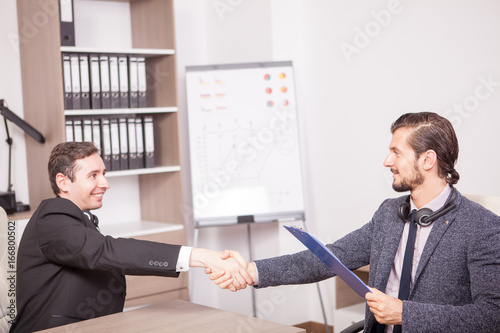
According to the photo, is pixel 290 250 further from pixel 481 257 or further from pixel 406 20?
pixel 481 257

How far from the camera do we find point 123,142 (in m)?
3.50

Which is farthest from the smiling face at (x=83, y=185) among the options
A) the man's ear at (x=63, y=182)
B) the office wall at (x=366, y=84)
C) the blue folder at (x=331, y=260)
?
the office wall at (x=366, y=84)

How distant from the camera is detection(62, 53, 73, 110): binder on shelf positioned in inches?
126

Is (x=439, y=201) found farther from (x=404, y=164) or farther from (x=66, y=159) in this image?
(x=66, y=159)

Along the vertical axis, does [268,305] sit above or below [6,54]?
below

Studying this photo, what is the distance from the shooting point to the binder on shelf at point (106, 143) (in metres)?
3.40

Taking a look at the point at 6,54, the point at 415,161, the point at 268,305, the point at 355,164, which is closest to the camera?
the point at 415,161

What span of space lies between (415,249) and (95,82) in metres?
2.08

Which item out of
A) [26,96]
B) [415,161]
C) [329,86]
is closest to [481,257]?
[415,161]

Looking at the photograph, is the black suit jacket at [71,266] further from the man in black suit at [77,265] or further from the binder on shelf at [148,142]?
the binder on shelf at [148,142]

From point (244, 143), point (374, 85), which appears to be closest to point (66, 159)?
point (244, 143)

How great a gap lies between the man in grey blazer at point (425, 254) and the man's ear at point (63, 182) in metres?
0.63

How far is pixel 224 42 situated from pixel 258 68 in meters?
0.50

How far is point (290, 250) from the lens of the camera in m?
3.93
